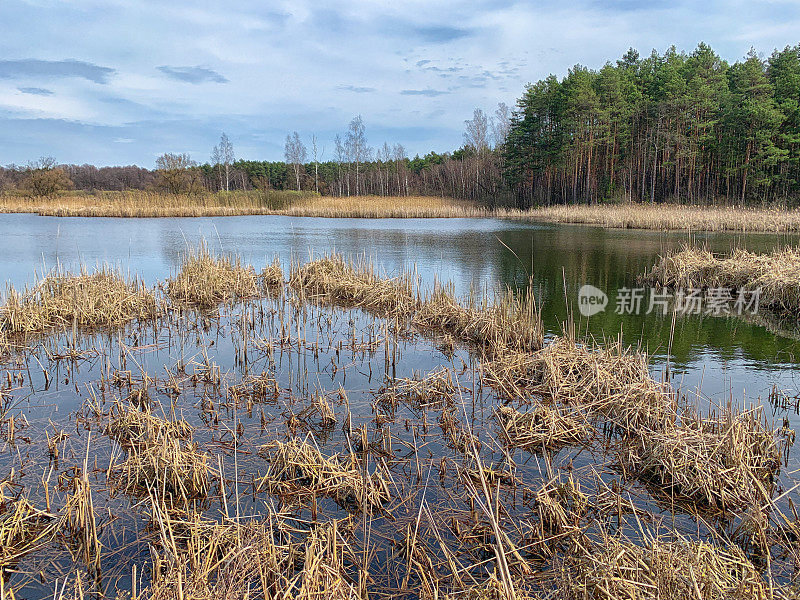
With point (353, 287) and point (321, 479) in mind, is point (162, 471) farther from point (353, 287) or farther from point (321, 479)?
point (353, 287)

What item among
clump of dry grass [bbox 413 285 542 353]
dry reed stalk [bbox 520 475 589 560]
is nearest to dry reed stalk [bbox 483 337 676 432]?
clump of dry grass [bbox 413 285 542 353]

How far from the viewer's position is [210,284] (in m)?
9.79

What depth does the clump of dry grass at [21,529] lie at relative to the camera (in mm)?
2848

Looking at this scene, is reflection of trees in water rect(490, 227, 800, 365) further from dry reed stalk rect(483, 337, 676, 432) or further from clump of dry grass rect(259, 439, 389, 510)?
clump of dry grass rect(259, 439, 389, 510)

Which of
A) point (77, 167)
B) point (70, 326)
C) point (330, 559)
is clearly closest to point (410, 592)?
point (330, 559)

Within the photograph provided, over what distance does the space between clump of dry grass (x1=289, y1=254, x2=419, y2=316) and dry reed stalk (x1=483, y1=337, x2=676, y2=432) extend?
3.24 metres

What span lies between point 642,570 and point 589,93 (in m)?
41.1

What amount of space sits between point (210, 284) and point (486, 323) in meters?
5.51

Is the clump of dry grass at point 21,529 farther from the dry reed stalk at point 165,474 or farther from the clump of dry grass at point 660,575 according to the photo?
the clump of dry grass at point 660,575

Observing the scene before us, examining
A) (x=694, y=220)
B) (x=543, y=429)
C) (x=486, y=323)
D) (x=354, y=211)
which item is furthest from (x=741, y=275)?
(x=354, y=211)

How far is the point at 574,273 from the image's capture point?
14.0 metres

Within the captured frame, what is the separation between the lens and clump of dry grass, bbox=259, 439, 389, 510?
3.46 metres

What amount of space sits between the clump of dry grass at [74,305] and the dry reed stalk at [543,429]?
5.91 meters

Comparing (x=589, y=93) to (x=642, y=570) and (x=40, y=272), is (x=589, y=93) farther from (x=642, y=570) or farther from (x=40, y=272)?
(x=642, y=570)
